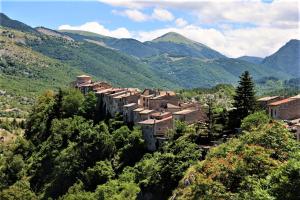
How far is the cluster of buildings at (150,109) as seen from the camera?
248 ft

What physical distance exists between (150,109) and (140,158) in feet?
37.6

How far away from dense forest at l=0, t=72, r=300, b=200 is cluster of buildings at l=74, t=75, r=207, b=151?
5.55 ft

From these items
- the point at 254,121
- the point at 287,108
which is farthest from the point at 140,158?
the point at 254,121

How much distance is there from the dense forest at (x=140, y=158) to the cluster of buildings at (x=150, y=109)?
1692 mm

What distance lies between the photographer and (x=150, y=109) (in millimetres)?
85562

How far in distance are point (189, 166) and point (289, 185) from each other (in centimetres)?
2274

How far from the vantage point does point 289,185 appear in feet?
118

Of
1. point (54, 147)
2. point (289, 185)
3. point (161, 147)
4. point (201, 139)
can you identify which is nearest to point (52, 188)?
point (54, 147)

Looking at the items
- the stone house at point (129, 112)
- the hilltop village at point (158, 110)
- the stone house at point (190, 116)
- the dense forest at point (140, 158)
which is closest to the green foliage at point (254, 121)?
the dense forest at point (140, 158)

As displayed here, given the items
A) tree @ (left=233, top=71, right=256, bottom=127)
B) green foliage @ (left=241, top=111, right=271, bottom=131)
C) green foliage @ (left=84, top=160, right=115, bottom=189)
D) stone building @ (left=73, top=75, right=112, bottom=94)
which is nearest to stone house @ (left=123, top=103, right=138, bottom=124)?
green foliage @ (left=84, top=160, right=115, bottom=189)

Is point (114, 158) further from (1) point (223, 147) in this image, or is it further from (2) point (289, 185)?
(2) point (289, 185)

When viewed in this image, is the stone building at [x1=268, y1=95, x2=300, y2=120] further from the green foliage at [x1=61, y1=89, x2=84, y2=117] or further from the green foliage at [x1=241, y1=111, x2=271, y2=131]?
the green foliage at [x1=61, y1=89, x2=84, y2=117]

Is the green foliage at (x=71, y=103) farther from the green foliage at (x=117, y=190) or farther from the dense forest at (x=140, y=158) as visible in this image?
the green foliage at (x=117, y=190)

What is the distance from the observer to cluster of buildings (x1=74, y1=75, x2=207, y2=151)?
2980 inches
